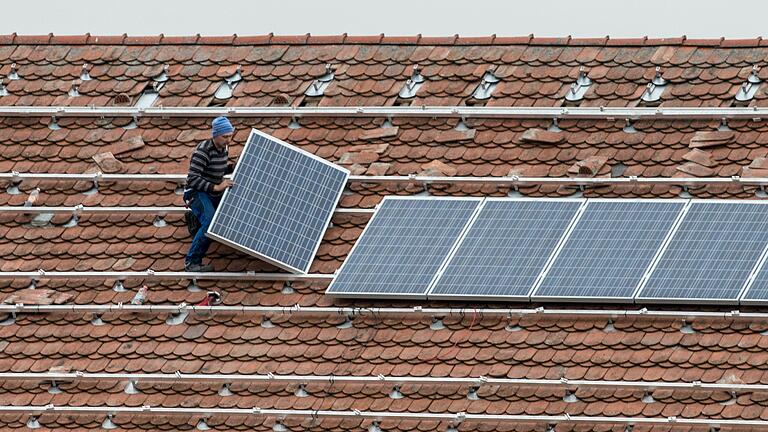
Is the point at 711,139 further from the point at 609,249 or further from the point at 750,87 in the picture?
the point at 609,249

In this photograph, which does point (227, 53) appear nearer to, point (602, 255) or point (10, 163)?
point (10, 163)

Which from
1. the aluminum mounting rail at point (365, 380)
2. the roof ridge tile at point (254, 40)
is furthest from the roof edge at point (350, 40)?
the aluminum mounting rail at point (365, 380)

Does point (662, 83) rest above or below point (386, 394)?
above

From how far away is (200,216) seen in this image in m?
37.2

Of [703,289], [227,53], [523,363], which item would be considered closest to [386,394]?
[523,363]

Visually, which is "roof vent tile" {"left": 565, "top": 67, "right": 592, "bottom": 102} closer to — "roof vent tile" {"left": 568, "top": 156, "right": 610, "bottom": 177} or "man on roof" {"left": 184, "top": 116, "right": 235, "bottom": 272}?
"roof vent tile" {"left": 568, "top": 156, "right": 610, "bottom": 177}

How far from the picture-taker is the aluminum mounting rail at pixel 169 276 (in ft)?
121

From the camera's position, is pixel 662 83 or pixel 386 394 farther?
pixel 662 83

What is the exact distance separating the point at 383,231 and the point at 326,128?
7.30ft

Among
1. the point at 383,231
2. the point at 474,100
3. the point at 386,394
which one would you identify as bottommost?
the point at 386,394

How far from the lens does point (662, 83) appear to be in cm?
3800

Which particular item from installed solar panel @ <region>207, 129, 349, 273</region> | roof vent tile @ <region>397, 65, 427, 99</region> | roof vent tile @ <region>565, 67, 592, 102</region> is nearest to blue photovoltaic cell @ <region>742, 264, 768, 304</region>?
roof vent tile @ <region>565, 67, 592, 102</region>

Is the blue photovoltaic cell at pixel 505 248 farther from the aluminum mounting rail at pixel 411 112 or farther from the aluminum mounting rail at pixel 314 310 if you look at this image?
the aluminum mounting rail at pixel 411 112

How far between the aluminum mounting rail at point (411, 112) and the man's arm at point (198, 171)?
195cm
